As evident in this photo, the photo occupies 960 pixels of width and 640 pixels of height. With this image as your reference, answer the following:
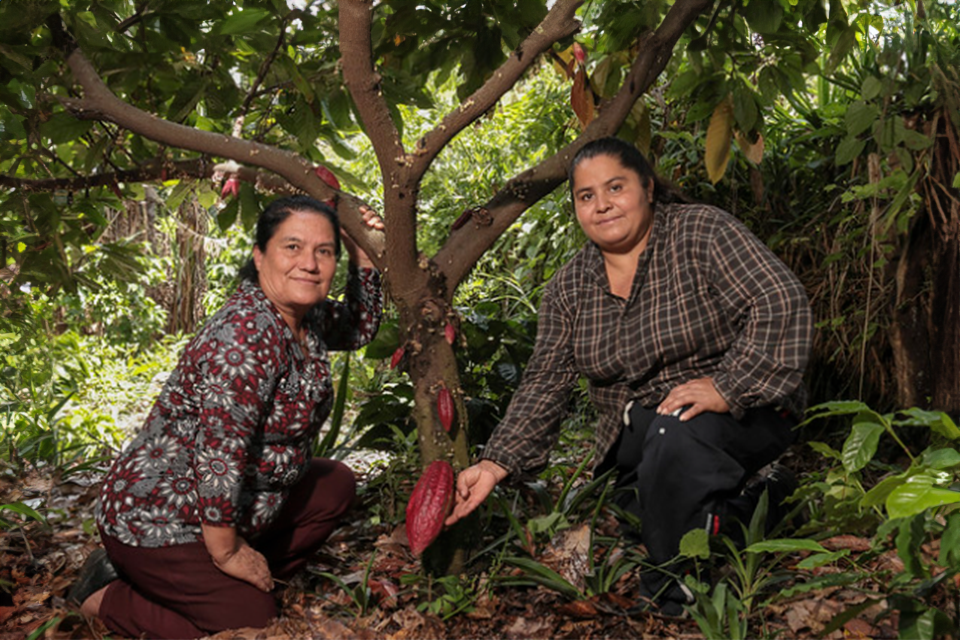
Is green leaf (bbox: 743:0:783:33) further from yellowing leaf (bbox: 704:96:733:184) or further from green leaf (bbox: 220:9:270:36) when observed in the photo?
green leaf (bbox: 220:9:270:36)

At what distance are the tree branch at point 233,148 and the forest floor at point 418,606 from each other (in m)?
0.93

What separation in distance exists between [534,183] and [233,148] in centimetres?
85

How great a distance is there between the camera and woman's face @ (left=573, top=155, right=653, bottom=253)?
230 cm

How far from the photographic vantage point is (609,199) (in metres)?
2.32

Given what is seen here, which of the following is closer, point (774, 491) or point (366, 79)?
point (366, 79)

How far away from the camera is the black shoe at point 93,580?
2.38 metres

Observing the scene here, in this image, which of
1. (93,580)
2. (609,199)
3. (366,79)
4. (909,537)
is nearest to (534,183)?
(609,199)

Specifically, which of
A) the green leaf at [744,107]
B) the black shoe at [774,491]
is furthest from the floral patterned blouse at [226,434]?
the green leaf at [744,107]

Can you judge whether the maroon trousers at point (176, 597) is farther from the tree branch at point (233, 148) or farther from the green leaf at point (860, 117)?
the green leaf at point (860, 117)

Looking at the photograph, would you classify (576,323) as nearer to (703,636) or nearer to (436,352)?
(436,352)

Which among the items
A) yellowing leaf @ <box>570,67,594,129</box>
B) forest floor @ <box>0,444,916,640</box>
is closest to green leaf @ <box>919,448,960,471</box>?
forest floor @ <box>0,444,916,640</box>

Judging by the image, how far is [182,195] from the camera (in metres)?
3.19

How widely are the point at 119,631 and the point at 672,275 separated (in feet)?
5.86

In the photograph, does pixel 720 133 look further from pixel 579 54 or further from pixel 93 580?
pixel 93 580
